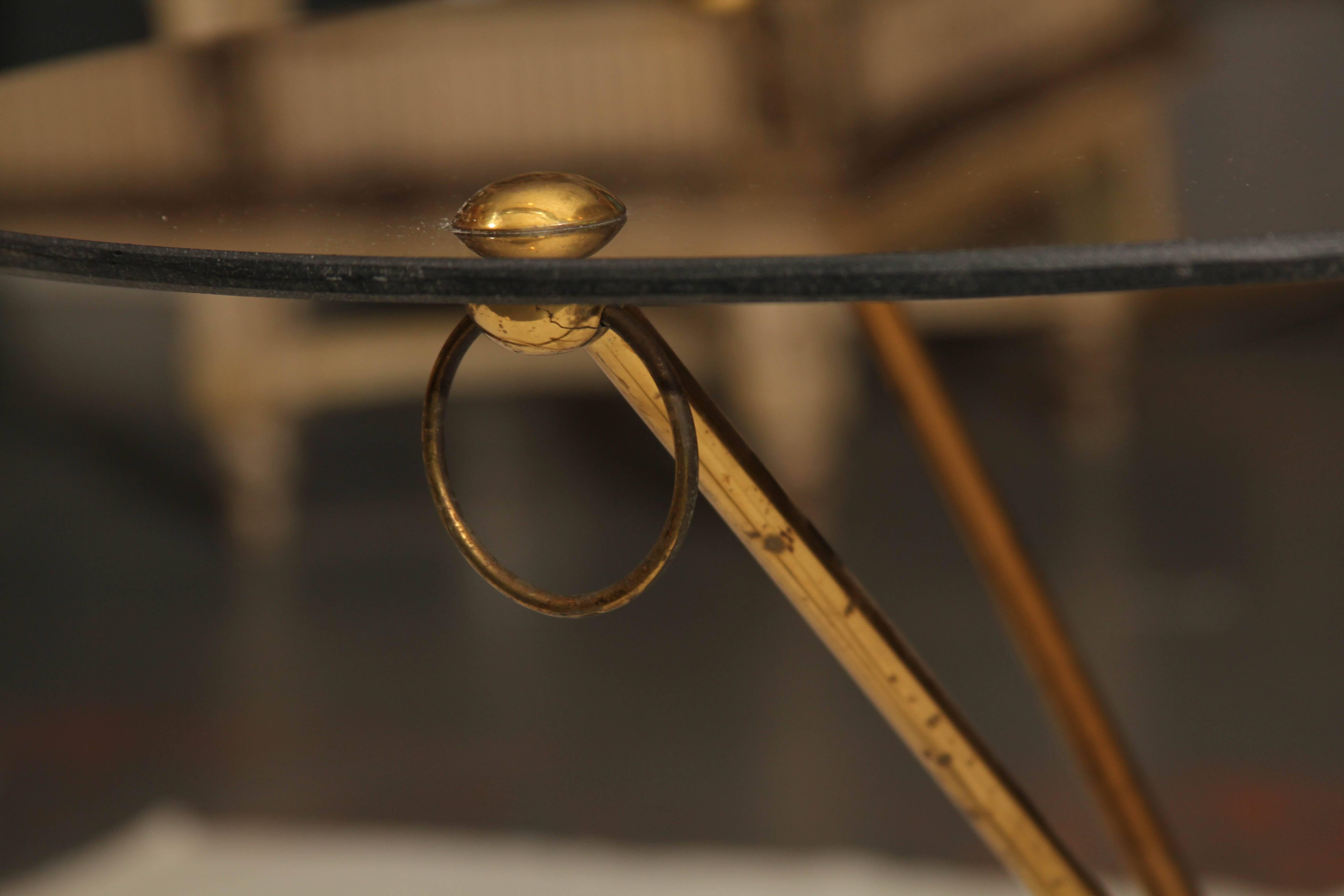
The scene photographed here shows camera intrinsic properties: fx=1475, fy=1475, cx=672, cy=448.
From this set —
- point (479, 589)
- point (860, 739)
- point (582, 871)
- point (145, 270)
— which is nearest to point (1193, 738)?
point (860, 739)

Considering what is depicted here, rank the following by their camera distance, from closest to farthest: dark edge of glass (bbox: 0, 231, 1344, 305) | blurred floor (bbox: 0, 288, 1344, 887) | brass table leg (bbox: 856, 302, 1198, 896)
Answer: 1. dark edge of glass (bbox: 0, 231, 1344, 305)
2. brass table leg (bbox: 856, 302, 1198, 896)
3. blurred floor (bbox: 0, 288, 1344, 887)

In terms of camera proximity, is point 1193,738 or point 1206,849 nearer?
point 1206,849

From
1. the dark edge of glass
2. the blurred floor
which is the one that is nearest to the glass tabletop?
the dark edge of glass

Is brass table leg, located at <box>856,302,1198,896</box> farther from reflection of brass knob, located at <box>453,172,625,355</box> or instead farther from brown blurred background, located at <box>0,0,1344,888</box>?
reflection of brass knob, located at <box>453,172,625,355</box>

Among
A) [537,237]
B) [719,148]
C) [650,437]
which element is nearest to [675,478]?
[537,237]

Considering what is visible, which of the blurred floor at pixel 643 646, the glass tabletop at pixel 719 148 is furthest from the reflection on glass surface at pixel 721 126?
the blurred floor at pixel 643 646

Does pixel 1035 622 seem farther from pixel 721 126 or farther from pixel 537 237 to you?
pixel 537 237

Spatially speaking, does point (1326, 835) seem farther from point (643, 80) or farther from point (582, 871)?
point (643, 80)
